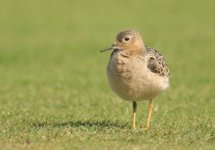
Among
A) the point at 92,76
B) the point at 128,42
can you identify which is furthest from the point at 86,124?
the point at 92,76

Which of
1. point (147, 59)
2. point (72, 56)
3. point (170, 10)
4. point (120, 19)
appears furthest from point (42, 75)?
point (170, 10)

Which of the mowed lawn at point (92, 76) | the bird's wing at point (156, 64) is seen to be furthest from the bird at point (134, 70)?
the mowed lawn at point (92, 76)

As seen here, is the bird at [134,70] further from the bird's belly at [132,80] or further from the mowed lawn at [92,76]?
the mowed lawn at [92,76]

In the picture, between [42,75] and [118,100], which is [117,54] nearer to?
[118,100]

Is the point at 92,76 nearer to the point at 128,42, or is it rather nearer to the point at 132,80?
the point at 128,42

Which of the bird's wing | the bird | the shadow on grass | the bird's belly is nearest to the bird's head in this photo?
the bird

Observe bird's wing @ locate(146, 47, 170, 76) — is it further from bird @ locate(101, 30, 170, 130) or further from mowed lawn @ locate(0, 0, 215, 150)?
mowed lawn @ locate(0, 0, 215, 150)

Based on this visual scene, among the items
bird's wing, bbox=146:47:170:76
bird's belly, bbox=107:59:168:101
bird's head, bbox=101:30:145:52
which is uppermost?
bird's head, bbox=101:30:145:52
